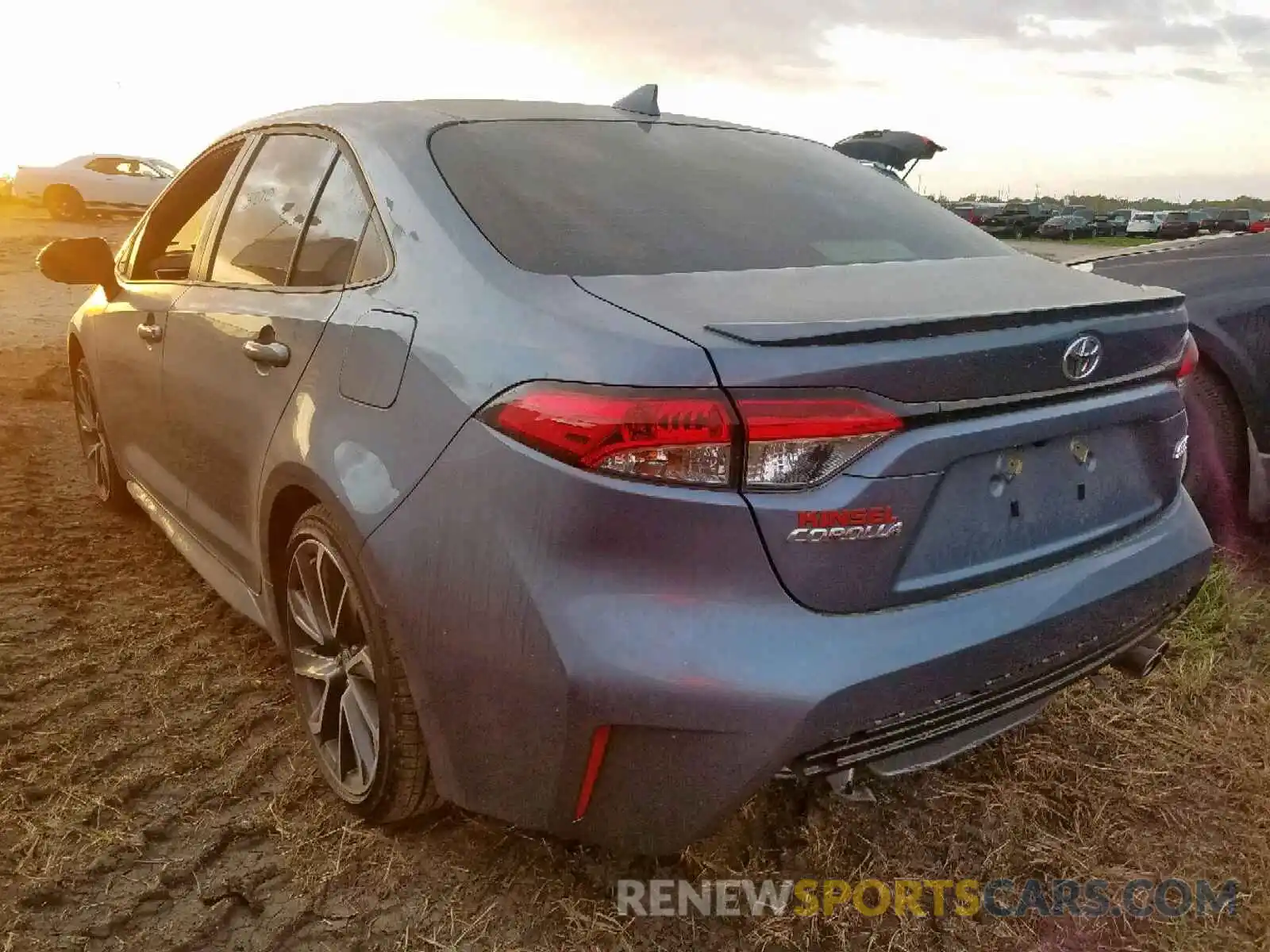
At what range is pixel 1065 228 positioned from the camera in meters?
43.8

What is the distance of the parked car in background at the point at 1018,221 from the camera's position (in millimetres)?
43875

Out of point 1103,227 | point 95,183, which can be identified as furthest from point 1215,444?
point 1103,227

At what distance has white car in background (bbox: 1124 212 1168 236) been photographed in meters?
47.3

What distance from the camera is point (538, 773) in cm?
175

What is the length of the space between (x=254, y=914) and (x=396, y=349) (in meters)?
1.17

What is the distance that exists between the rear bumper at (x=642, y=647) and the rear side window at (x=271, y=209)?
107 cm

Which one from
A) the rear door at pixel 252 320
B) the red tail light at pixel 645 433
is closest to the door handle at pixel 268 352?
the rear door at pixel 252 320

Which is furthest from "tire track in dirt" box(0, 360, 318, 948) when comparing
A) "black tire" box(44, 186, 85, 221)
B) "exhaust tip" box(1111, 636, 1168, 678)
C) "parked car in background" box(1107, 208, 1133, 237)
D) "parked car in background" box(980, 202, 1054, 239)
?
"parked car in background" box(1107, 208, 1133, 237)

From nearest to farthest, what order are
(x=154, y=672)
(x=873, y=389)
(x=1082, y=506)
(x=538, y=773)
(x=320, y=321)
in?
1. (x=873, y=389)
2. (x=538, y=773)
3. (x=1082, y=506)
4. (x=320, y=321)
5. (x=154, y=672)

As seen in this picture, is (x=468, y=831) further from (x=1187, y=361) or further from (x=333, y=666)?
(x=1187, y=361)

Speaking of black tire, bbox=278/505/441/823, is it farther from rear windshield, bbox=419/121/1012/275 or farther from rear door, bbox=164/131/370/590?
rear windshield, bbox=419/121/1012/275

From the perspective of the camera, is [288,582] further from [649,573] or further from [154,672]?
[649,573]

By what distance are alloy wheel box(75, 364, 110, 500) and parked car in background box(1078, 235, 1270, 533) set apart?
4.18 meters

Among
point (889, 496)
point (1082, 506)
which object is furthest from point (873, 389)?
point (1082, 506)
